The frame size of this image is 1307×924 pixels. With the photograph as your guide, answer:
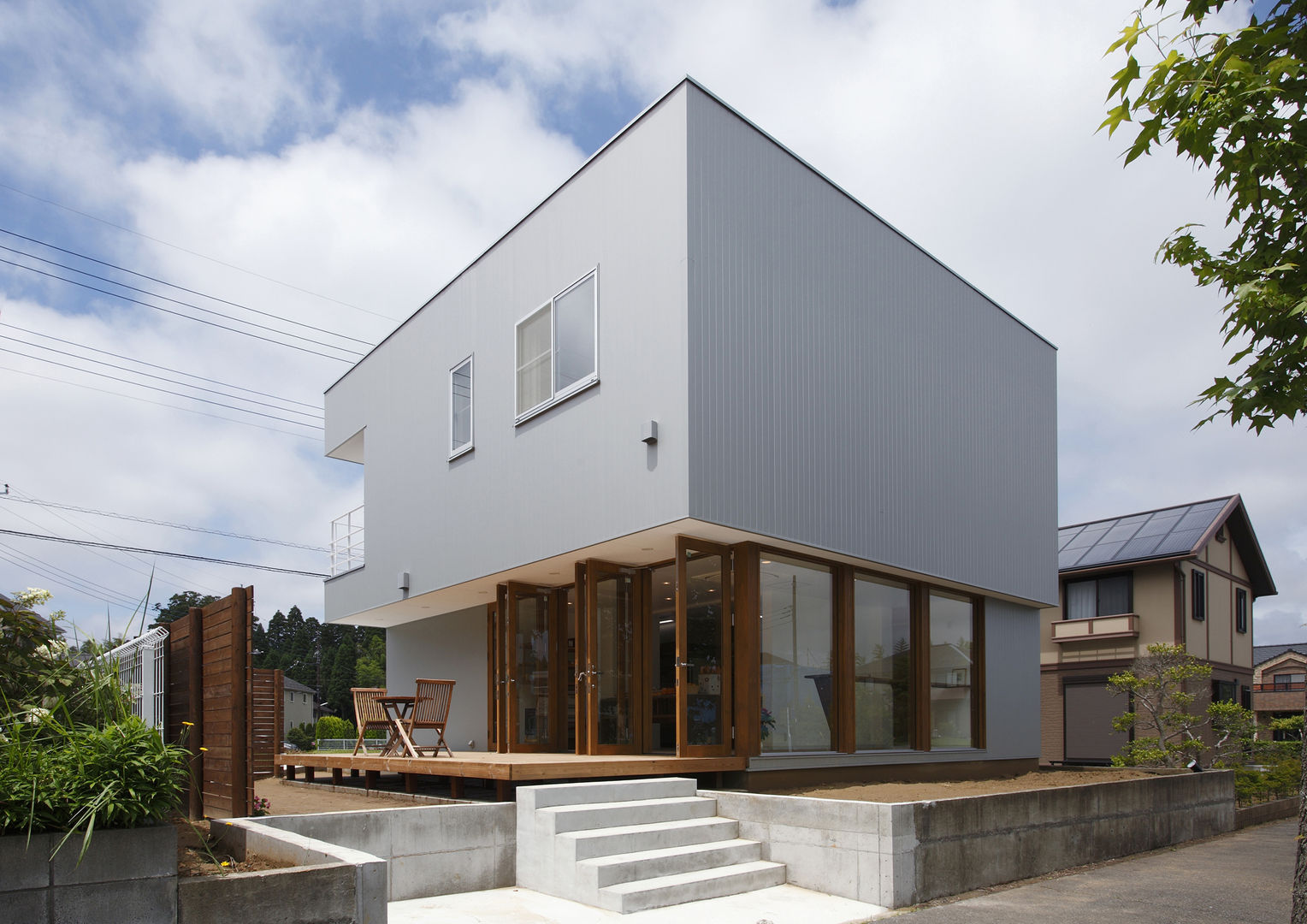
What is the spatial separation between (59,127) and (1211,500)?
92.1ft

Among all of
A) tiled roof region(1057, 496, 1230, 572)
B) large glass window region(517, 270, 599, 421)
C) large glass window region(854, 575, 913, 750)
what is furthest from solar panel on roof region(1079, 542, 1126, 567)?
large glass window region(517, 270, 599, 421)

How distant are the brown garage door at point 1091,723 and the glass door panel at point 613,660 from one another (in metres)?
17.7

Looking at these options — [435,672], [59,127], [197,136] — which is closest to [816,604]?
[435,672]

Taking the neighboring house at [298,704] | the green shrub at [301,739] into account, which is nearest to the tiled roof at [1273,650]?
the green shrub at [301,739]

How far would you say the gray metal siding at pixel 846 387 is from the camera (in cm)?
1034

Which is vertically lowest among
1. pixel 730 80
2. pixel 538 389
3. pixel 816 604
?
pixel 816 604

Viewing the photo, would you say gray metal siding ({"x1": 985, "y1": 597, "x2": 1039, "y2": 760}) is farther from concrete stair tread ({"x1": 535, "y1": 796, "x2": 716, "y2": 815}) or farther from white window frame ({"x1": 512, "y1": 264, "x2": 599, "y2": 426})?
white window frame ({"x1": 512, "y1": 264, "x2": 599, "y2": 426})

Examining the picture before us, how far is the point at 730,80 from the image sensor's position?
39.1 ft

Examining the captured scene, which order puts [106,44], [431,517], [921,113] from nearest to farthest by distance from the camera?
1. [921,113]
2. [106,44]
3. [431,517]

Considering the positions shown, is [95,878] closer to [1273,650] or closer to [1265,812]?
[1265,812]

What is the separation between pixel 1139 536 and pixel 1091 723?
522 cm

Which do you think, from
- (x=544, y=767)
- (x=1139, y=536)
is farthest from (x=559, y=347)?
(x=1139, y=536)

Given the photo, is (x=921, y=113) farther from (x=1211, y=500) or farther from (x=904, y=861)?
(x=1211, y=500)

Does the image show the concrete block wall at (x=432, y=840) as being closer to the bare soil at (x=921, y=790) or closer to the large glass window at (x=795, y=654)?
the bare soil at (x=921, y=790)
